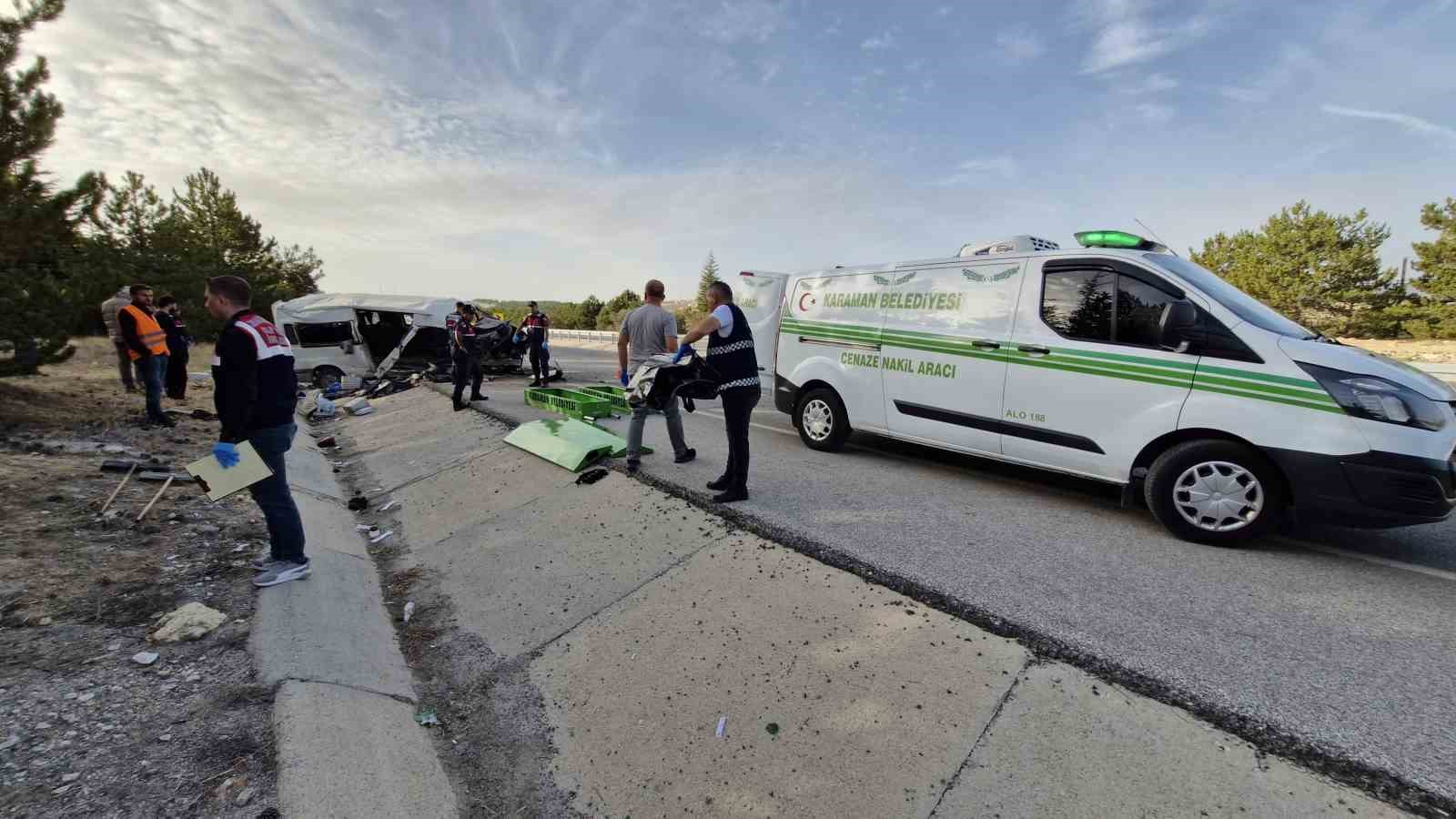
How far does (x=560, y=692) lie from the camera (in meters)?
2.90

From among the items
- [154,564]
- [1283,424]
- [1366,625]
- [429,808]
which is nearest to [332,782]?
[429,808]

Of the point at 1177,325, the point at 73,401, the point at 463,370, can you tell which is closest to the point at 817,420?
the point at 1177,325

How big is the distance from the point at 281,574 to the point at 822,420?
467cm

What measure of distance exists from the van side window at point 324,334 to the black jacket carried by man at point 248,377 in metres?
12.2

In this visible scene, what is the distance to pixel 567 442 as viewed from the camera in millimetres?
5863

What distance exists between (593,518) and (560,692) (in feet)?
5.67

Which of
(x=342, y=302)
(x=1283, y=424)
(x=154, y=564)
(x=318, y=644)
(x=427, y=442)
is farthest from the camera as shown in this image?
(x=342, y=302)

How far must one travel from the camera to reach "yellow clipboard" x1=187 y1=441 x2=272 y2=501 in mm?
3373

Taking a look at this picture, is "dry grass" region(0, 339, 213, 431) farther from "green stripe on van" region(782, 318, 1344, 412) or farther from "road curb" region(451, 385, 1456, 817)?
"green stripe on van" region(782, 318, 1344, 412)

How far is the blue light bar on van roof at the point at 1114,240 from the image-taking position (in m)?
4.59

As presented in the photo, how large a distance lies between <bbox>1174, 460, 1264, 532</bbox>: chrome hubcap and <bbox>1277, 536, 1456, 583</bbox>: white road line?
1.73ft

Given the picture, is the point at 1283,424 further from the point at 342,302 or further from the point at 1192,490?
the point at 342,302

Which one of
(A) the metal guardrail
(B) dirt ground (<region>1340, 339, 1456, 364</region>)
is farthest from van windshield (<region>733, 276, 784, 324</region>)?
(A) the metal guardrail

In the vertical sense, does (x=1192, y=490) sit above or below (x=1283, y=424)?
below
